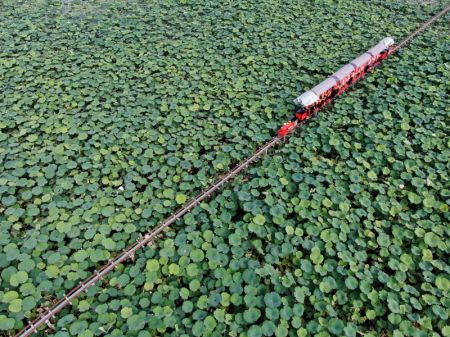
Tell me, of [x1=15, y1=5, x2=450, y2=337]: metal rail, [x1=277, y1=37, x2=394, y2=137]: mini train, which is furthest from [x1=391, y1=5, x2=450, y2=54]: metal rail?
[x1=15, y1=5, x2=450, y2=337]: metal rail

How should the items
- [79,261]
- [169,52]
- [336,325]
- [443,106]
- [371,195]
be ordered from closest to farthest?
1. [336,325]
2. [79,261]
3. [371,195]
4. [443,106]
5. [169,52]

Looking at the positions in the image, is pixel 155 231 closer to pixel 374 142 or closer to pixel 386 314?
pixel 386 314

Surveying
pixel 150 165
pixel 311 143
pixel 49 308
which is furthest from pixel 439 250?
pixel 49 308

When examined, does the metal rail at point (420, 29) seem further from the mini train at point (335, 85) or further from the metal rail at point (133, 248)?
the metal rail at point (133, 248)

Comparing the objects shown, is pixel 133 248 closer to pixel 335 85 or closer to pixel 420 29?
pixel 335 85

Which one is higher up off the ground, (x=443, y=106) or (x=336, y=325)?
(x=443, y=106)

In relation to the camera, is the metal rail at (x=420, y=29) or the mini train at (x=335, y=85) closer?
the mini train at (x=335, y=85)

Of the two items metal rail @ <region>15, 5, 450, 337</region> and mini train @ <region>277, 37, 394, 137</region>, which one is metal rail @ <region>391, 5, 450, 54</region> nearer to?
mini train @ <region>277, 37, 394, 137</region>

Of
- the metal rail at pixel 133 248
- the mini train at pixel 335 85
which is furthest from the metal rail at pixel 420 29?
the metal rail at pixel 133 248
